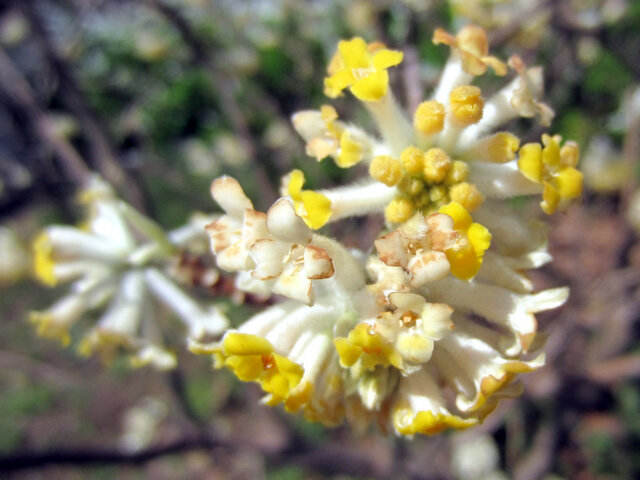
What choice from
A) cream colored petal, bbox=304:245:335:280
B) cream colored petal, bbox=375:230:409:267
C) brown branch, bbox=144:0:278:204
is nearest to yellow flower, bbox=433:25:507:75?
cream colored petal, bbox=375:230:409:267

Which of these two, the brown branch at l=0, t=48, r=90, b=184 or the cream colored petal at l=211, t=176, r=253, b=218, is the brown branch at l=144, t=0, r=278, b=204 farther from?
the cream colored petal at l=211, t=176, r=253, b=218

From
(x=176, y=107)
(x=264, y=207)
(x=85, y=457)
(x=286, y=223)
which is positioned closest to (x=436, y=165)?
(x=286, y=223)

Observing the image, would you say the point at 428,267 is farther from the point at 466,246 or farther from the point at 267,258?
the point at 267,258

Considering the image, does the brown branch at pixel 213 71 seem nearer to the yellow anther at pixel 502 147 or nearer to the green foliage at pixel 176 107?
the yellow anther at pixel 502 147

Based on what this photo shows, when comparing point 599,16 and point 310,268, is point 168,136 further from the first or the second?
point 310,268

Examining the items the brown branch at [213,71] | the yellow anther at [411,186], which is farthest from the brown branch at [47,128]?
the yellow anther at [411,186]

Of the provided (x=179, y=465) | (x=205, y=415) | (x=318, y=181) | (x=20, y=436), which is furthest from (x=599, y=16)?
(x=20, y=436)
